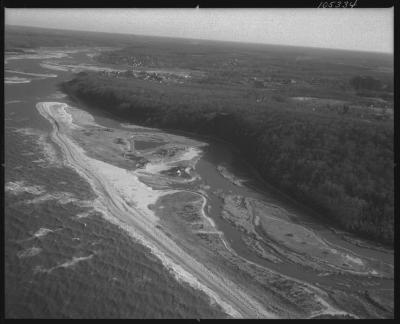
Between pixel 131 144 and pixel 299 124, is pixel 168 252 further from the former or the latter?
Answer: pixel 299 124

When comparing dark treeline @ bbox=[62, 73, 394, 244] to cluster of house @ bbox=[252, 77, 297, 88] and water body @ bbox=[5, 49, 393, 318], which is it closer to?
water body @ bbox=[5, 49, 393, 318]

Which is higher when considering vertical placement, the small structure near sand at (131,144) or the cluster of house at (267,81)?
the cluster of house at (267,81)

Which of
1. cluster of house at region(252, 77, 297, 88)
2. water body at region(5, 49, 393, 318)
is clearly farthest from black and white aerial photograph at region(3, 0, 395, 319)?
cluster of house at region(252, 77, 297, 88)

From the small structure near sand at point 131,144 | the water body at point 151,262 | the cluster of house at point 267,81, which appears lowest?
the water body at point 151,262

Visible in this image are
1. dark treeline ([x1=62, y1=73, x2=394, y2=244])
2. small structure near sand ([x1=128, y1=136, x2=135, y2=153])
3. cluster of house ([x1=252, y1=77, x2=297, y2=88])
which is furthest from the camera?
cluster of house ([x1=252, y1=77, x2=297, y2=88])

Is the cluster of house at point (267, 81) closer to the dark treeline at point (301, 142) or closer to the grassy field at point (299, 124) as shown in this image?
the grassy field at point (299, 124)

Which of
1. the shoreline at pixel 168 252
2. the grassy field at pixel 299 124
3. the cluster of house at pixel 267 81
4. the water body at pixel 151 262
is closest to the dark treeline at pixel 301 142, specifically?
the grassy field at pixel 299 124

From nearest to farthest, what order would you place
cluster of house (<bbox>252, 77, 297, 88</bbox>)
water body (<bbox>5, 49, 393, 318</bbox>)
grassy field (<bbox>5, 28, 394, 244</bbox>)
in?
1. water body (<bbox>5, 49, 393, 318</bbox>)
2. grassy field (<bbox>5, 28, 394, 244</bbox>)
3. cluster of house (<bbox>252, 77, 297, 88</bbox>)
